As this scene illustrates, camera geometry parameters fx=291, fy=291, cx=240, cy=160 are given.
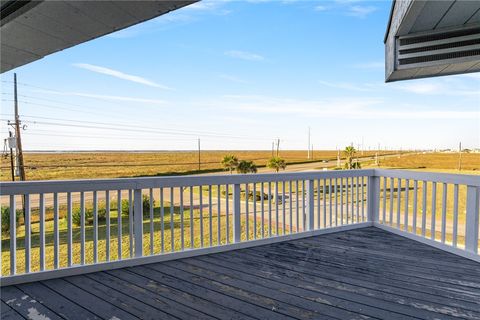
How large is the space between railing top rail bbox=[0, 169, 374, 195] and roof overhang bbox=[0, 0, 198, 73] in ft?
3.73

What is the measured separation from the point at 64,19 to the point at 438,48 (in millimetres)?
2718

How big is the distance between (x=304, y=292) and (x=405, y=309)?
0.62 m

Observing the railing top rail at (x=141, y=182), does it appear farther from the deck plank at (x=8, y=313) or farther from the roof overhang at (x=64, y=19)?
the roof overhang at (x=64, y=19)

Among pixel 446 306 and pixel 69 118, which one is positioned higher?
pixel 69 118

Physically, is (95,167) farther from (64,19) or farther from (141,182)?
(64,19)

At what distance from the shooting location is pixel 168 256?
2.71 metres

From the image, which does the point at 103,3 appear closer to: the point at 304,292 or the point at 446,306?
the point at 304,292

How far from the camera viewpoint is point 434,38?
7.98 feet

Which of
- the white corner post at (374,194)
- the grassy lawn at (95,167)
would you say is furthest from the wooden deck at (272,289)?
the grassy lawn at (95,167)

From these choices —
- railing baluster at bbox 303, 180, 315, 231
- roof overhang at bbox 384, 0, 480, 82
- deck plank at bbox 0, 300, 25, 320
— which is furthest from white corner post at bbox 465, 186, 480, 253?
deck plank at bbox 0, 300, 25, 320

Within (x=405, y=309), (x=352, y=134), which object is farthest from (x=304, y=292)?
(x=352, y=134)

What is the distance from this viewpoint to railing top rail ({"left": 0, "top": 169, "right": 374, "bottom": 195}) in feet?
7.23

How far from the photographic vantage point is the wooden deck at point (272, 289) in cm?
178

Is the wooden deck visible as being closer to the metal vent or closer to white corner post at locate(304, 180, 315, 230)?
white corner post at locate(304, 180, 315, 230)
